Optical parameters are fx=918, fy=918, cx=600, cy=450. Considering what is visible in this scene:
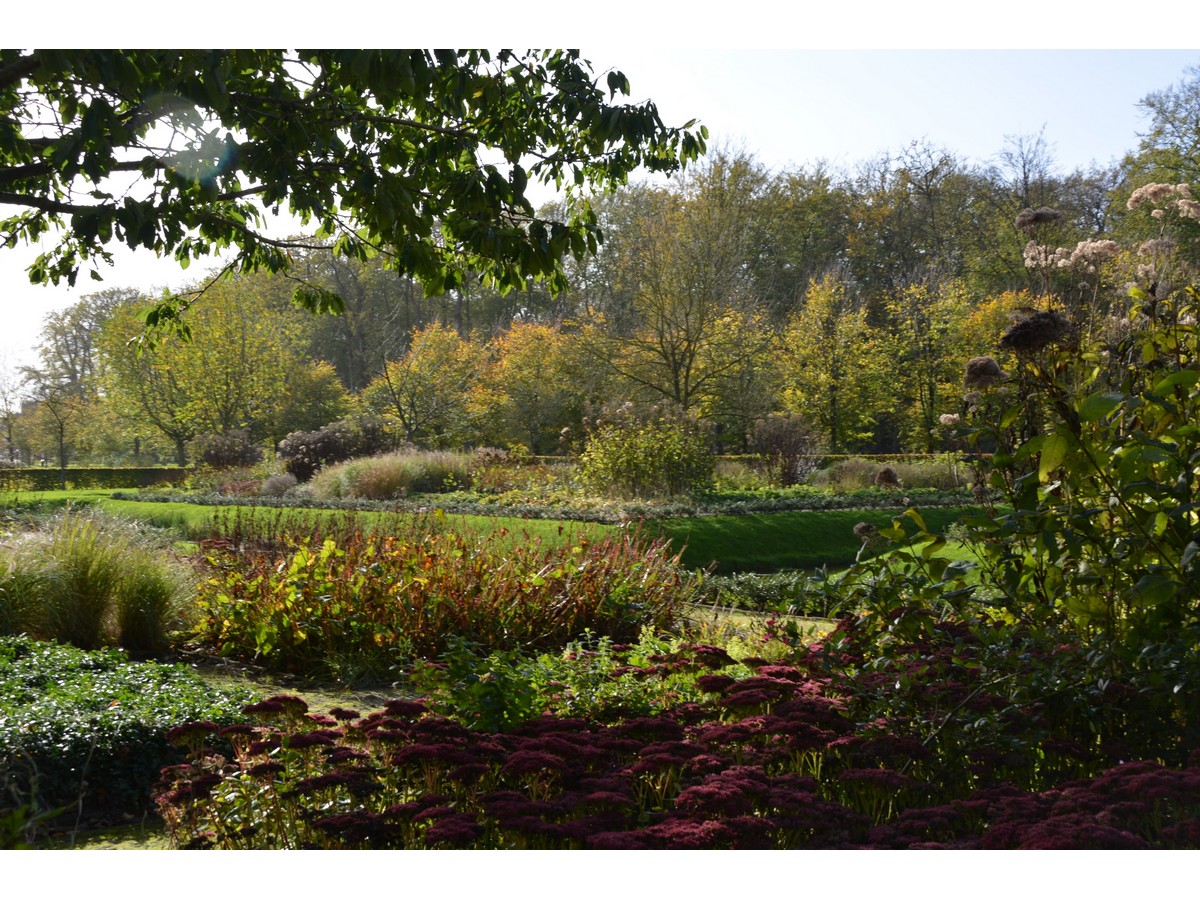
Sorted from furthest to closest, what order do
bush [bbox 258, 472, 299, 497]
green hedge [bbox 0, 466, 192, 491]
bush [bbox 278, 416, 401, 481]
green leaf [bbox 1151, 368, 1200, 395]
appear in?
green hedge [bbox 0, 466, 192, 491], bush [bbox 278, 416, 401, 481], bush [bbox 258, 472, 299, 497], green leaf [bbox 1151, 368, 1200, 395]

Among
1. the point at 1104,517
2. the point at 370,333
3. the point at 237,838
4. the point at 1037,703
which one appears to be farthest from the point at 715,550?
the point at 370,333

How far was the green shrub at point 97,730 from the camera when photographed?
135 inches

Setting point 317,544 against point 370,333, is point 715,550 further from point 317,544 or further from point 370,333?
point 370,333

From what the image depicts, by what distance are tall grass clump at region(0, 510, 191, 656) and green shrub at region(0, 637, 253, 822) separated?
64.3 inches

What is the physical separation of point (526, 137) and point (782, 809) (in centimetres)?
354

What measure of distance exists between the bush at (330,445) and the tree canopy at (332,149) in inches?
574

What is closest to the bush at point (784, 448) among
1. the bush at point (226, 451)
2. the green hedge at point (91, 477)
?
the bush at point (226, 451)

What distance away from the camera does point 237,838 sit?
2539mm

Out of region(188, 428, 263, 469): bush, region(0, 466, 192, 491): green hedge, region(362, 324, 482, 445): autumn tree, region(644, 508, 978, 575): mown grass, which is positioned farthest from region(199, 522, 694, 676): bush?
region(0, 466, 192, 491): green hedge

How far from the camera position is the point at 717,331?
1825cm

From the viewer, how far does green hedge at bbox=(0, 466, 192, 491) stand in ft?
81.7

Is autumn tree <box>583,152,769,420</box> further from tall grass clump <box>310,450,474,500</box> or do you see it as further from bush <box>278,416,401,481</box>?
bush <box>278,416,401,481</box>

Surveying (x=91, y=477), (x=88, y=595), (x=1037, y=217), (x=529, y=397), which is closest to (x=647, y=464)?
(x=88, y=595)

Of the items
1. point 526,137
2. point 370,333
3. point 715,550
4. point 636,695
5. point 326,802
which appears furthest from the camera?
point 370,333
